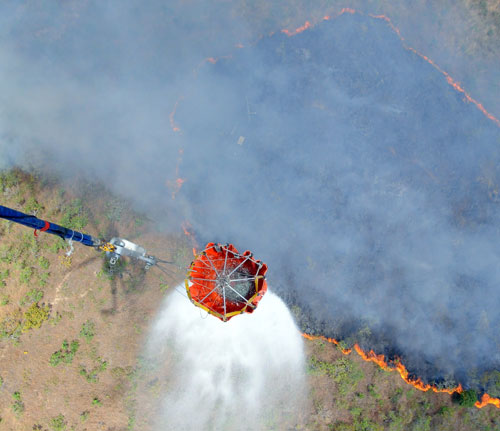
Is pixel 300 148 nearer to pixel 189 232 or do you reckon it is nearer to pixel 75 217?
pixel 189 232

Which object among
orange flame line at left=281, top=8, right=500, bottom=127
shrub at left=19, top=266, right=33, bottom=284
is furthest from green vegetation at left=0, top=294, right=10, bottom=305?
orange flame line at left=281, top=8, right=500, bottom=127

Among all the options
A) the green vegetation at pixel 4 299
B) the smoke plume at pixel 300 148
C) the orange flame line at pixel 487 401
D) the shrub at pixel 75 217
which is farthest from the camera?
the smoke plume at pixel 300 148

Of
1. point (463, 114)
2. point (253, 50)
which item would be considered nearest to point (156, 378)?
point (253, 50)

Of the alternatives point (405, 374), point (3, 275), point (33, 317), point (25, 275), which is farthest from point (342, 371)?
point (3, 275)

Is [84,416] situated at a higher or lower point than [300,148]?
lower

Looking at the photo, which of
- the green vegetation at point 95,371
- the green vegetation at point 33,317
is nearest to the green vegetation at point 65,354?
the green vegetation at point 95,371

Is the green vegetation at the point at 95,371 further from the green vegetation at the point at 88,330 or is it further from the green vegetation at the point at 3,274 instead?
the green vegetation at the point at 3,274

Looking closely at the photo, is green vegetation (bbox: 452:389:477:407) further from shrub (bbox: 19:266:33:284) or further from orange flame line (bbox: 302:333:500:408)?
shrub (bbox: 19:266:33:284)
